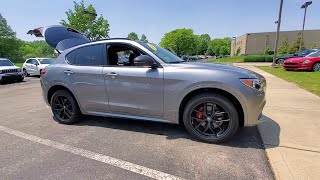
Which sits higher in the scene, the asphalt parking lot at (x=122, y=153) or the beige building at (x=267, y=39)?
the beige building at (x=267, y=39)

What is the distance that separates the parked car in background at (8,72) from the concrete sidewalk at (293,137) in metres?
13.8

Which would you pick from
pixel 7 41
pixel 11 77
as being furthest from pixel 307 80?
pixel 7 41

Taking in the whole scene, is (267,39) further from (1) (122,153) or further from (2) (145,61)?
(1) (122,153)

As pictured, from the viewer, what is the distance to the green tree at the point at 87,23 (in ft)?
99.4

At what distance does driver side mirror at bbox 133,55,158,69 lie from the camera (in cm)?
→ 379

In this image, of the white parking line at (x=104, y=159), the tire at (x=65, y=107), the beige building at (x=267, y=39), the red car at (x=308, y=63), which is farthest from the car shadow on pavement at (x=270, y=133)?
the beige building at (x=267, y=39)

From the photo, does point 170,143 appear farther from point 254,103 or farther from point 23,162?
point 23,162

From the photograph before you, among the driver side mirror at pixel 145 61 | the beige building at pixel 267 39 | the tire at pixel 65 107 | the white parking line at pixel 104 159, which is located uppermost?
the beige building at pixel 267 39

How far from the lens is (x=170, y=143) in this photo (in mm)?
3736

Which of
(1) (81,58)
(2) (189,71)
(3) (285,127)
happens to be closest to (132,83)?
(2) (189,71)

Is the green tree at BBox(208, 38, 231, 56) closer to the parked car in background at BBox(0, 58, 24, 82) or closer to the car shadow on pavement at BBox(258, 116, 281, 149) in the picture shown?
the parked car in background at BBox(0, 58, 24, 82)

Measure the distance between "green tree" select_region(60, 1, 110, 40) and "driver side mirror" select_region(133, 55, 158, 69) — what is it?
27.4 m

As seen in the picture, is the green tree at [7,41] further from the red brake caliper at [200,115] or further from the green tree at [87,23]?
the red brake caliper at [200,115]

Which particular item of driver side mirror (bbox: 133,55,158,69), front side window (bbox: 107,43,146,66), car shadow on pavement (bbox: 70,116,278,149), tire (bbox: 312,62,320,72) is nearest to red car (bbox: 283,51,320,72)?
tire (bbox: 312,62,320,72)
